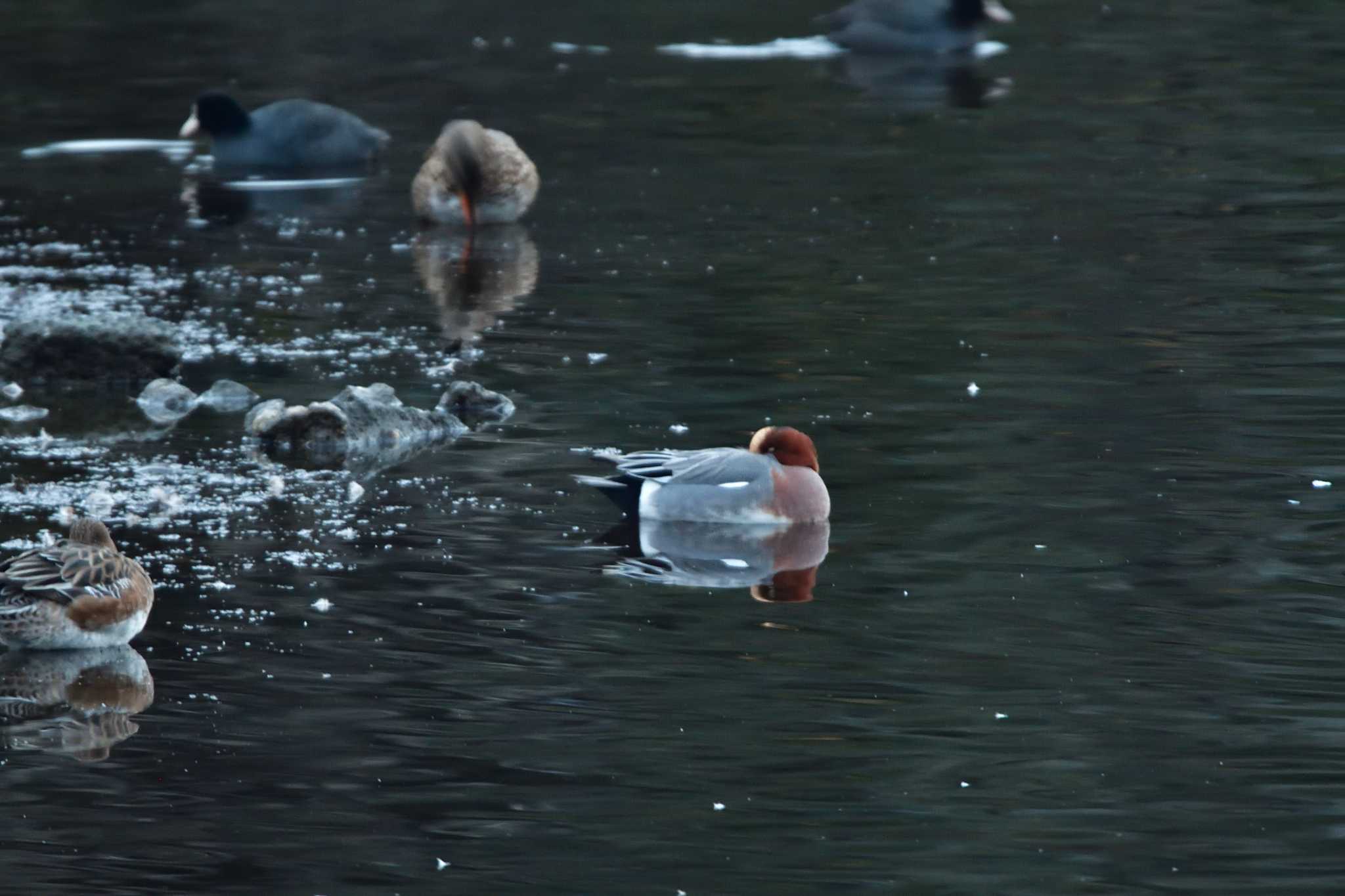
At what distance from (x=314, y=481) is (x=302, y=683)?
2905 millimetres

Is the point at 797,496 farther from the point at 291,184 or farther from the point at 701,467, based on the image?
the point at 291,184

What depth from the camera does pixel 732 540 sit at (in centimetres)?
984

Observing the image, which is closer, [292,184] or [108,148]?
[292,184]

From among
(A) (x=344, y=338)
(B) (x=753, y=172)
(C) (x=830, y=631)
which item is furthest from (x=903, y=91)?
(C) (x=830, y=631)

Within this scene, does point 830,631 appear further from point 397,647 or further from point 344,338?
point 344,338

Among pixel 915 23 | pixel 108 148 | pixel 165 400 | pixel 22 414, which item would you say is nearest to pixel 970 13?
pixel 915 23

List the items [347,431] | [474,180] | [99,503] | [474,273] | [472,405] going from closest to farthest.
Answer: [99,503], [347,431], [472,405], [474,273], [474,180]

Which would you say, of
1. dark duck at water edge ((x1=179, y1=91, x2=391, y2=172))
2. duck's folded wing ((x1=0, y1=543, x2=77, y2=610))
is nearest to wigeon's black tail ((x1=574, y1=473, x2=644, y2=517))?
duck's folded wing ((x1=0, y1=543, x2=77, y2=610))

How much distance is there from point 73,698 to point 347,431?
362cm

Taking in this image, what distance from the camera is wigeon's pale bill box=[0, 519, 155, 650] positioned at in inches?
320

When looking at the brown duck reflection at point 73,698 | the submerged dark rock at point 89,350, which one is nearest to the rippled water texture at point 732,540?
the brown duck reflection at point 73,698

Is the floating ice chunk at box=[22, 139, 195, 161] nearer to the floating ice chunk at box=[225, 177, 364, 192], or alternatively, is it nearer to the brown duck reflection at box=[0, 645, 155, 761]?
the floating ice chunk at box=[225, 177, 364, 192]

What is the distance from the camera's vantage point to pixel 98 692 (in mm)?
7926

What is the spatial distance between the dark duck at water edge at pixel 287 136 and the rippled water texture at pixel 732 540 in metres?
0.41
